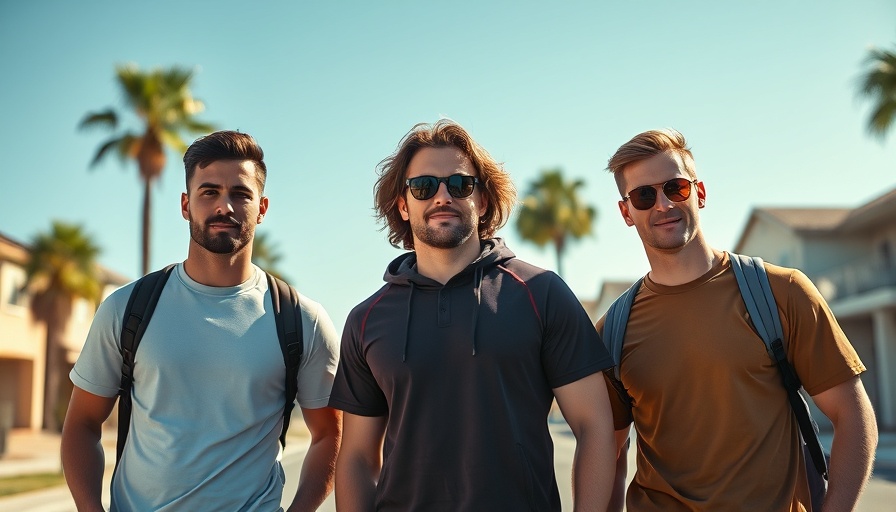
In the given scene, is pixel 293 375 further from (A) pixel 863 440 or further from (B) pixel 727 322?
(A) pixel 863 440

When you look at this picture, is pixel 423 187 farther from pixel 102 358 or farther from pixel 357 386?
pixel 102 358

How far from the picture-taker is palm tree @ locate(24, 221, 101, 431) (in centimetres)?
3512

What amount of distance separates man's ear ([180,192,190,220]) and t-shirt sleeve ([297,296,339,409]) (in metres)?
0.71

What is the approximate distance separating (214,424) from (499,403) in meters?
Answer: 1.34

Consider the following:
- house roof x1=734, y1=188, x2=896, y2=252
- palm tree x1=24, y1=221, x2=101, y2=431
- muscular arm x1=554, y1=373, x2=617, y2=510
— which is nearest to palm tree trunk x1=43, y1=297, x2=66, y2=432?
palm tree x1=24, y1=221, x2=101, y2=431

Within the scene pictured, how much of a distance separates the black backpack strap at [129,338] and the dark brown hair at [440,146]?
1.22m

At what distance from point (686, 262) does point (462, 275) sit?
3.63 feet

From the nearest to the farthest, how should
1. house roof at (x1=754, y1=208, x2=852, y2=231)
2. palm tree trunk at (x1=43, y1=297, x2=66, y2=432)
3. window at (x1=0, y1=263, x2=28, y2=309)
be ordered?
window at (x1=0, y1=263, x2=28, y2=309) < house roof at (x1=754, y1=208, x2=852, y2=231) < palm tree trunk at (x1=43, y1=297, x2=66, y2=432)

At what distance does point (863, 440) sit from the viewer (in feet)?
11.6

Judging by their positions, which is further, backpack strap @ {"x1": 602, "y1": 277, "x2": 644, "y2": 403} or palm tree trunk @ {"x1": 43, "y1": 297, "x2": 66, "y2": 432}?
palm tree trunk @ {"x1": 43, "y1": 297, "x2": 66, "y2": 432}

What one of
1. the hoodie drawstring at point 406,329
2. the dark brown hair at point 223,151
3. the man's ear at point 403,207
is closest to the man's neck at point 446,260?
the hoodie drawstring at point 406,329

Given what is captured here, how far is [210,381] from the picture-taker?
3922 mm

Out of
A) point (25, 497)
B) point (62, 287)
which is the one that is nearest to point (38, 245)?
point (62, 287)

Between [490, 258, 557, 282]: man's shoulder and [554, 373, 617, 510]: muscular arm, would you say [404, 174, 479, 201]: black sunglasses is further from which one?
[554, 373, 617, 510]: muscular arm
